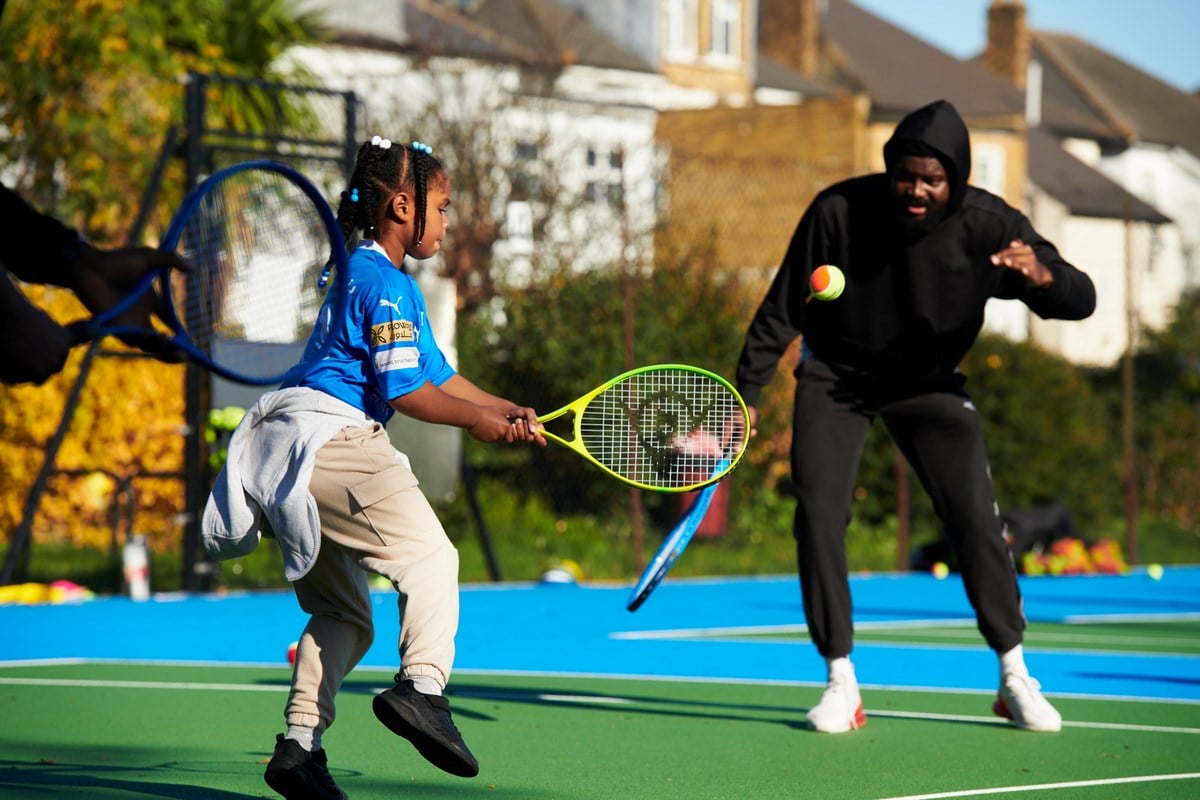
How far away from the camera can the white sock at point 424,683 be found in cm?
468

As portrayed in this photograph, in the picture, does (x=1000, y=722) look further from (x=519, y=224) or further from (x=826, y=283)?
(x=519, y=224)

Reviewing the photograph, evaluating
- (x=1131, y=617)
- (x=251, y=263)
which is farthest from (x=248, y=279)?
(x=1131, y=617)

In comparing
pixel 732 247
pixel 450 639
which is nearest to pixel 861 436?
pixel 450 639

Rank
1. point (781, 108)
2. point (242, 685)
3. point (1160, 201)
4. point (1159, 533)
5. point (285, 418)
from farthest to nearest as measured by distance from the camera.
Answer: point (1160, 201) → point (781, 108) → point (1159, 533) → point (242, 685) → point (285, 418)

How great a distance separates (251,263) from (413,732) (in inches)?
109

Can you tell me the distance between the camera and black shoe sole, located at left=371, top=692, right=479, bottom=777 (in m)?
4.55

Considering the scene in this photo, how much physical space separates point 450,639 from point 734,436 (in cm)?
158

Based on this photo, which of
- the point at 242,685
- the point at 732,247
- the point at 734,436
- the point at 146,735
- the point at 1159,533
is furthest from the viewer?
the point at 732,247

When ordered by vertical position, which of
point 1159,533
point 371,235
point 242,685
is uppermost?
point 371,235

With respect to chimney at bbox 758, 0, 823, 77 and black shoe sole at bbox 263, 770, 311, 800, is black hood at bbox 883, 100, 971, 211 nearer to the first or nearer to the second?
black shoe sole at bbox 263, 770, 311, 800

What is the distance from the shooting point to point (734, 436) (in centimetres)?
609

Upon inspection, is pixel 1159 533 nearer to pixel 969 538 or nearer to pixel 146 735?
pixel 969 538

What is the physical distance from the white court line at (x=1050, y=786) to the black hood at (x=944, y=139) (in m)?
2.02

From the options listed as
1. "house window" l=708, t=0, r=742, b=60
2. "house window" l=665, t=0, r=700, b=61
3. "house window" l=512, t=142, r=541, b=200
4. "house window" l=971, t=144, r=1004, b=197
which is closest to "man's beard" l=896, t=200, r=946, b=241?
"house window" l=512, t=142, r=541, b=200
